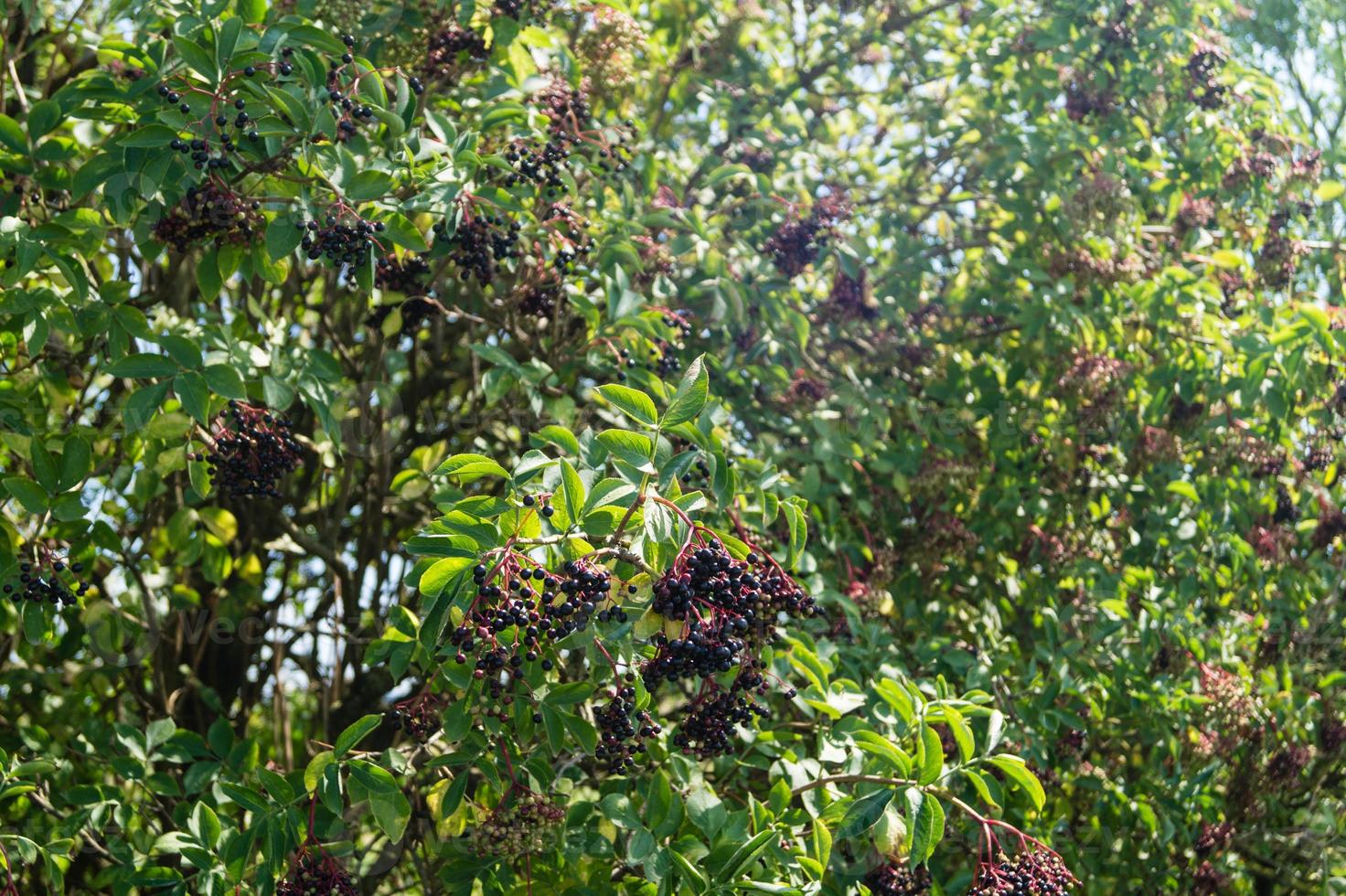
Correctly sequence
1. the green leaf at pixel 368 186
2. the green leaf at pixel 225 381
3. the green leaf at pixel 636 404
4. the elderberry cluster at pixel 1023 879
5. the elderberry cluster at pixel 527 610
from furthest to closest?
1. the green leaf at pixel 225 381
2. the green leaf at pixel 368 186
3. the elderberry cluster at pixel 1023 879
4. the green leaf at pixel 636 404
5. the elderberry cluster at pixel 527 610

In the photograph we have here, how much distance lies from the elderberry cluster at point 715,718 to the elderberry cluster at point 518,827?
32cm

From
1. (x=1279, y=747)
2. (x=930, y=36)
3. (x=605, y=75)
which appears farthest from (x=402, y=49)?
(x=1279, y=747)

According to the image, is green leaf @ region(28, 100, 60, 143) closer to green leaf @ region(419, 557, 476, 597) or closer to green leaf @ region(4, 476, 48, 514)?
green leaf @ region(4, 476, 48, 514)

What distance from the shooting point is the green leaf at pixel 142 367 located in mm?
2756

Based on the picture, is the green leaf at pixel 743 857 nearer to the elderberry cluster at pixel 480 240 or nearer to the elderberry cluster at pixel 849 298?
the elderberry cluster at pixel 480 240

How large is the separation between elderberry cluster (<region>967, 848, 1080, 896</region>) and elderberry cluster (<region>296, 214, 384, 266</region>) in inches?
73.1

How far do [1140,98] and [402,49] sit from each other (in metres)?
2.81

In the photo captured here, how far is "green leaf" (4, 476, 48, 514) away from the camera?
271cm

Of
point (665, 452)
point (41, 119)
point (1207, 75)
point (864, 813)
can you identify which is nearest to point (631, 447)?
point (665, 452)

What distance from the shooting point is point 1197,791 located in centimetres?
376

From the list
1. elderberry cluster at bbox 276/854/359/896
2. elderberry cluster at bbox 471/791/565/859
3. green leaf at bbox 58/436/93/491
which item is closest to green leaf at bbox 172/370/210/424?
green leaf at bbox 58/436/93/491

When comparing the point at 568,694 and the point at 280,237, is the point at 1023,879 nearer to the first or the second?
the point at 568,694

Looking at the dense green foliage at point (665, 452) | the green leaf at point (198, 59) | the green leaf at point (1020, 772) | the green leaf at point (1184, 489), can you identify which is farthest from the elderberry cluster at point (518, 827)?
the green leaf at point (1184, 489)

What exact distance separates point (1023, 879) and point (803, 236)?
2109 mm
